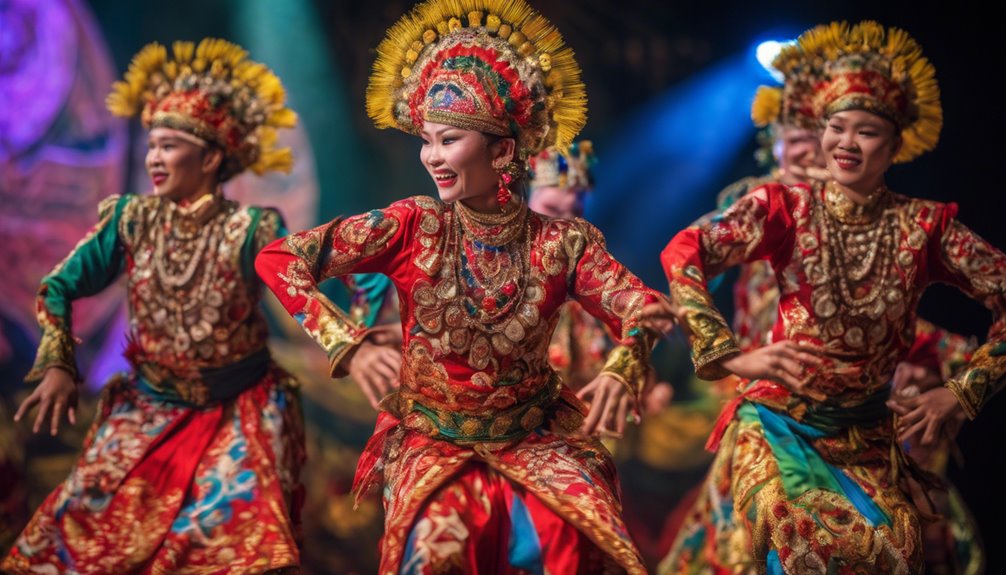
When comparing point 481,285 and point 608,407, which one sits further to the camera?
point 481,285

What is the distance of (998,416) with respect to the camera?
19.2 ft

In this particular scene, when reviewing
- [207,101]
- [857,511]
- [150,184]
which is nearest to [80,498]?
[207,101]

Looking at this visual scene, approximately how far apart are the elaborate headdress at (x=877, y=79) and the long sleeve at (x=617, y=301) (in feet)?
3.39

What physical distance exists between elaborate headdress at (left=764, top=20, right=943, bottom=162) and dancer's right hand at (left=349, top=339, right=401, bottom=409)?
1.78 meters

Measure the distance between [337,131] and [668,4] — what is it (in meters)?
1.92

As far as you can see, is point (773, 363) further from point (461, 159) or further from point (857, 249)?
point (461, 159)

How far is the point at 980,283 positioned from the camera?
384cm

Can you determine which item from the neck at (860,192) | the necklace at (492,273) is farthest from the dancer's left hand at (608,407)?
the neck at (860,192)

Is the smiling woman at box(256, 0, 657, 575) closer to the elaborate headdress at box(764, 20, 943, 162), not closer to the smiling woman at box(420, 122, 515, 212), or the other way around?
the smiling woman at box(420, 122, 515, 212)

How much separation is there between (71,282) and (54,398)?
53 centimetres

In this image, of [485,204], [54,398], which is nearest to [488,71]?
[485,204]

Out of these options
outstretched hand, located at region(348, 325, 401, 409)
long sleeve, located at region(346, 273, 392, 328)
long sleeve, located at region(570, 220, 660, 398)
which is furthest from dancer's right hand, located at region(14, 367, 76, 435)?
long sleeve, located at region(570, 220, 660, 398)

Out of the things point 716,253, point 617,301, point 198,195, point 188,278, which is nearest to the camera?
point 617,301

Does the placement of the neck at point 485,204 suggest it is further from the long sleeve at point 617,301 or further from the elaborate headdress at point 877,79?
the elaborate headdress at point 877,79
